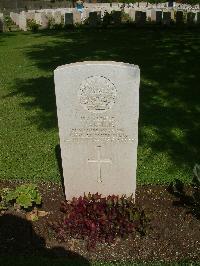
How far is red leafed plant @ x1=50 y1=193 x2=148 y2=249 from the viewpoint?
5230 mm

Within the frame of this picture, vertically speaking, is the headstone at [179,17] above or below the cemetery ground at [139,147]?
above

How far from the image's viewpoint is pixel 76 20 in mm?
26219

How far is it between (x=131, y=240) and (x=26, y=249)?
1268 millimetres

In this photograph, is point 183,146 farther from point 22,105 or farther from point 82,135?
point 22,105

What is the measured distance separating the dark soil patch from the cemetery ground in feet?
0.04

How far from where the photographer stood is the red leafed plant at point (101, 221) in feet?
17.2

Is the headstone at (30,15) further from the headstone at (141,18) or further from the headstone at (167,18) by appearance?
the headstone at (167,18)

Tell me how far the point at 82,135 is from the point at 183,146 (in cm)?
298

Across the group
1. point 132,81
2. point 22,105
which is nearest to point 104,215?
point 132,81

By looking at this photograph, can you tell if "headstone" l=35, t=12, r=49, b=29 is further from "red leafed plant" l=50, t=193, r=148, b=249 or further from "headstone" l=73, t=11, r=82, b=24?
"red leafed plant" l=50, t=193, r=148, b=249

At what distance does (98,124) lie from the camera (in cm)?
519

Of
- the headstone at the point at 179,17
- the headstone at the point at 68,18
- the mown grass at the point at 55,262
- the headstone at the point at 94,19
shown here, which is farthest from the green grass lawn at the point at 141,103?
the headstone at the point at 68,18

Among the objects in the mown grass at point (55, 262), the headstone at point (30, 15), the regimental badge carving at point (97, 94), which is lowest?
the mown grass at point (55, 262)

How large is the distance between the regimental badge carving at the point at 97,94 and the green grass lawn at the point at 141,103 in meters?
1.92
